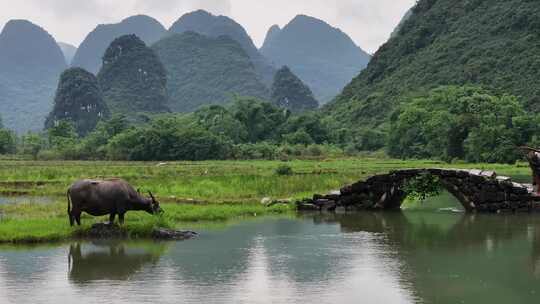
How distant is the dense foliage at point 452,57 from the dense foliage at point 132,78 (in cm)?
3539

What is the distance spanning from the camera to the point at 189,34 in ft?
511

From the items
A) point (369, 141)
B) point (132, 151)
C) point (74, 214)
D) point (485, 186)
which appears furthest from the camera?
point (369, 141)

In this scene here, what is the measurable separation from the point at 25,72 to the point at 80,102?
334 ft

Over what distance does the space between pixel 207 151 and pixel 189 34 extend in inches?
4122

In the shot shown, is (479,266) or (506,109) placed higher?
(506,109)

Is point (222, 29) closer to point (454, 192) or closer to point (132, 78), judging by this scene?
point (132, 78)

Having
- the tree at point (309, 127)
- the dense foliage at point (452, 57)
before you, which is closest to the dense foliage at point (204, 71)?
the dense foliage at point (452, 57)

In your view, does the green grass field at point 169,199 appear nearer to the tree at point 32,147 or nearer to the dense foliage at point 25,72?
the tree at point 32,147

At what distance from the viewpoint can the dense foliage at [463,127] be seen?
45.5 m

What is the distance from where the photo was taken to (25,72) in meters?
188

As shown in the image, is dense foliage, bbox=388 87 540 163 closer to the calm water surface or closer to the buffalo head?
the calm water surface

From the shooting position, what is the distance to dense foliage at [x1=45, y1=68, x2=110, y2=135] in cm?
9531

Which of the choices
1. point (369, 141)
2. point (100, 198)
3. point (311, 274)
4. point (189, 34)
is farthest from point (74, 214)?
point (189, 34)

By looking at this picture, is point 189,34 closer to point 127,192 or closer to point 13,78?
point 13,78
